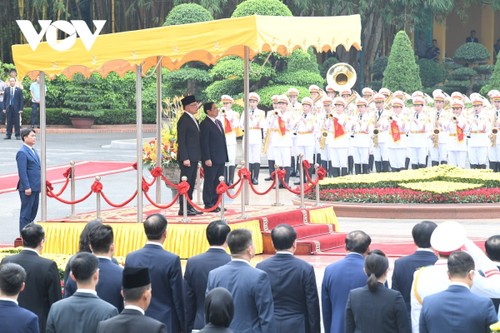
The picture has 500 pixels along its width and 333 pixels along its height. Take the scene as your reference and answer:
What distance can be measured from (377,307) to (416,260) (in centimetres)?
113

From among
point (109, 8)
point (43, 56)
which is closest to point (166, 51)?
point (43, 56)

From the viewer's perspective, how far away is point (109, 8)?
4700 cm

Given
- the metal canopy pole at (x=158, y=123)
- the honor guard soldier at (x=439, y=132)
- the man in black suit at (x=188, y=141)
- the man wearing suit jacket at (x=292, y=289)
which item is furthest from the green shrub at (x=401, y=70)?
the man wearing suit jacket at (x=292, y=289)

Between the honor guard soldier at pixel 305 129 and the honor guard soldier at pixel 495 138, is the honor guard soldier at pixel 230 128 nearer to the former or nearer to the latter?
the honor guard soldier at pixel 305 129

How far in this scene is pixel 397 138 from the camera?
87.9 ft

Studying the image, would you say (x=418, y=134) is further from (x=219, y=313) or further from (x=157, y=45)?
(x=219, y=313)

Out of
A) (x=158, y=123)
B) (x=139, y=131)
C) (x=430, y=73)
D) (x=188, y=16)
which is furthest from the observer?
(x=430, y=73)

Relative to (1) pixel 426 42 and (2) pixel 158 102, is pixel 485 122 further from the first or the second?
(1) pixel 426 42

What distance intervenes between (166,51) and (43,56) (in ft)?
5.26

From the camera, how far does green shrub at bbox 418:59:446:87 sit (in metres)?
45.0

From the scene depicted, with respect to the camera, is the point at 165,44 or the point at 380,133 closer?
the point at 165,44

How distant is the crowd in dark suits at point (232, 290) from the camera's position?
26.1 ft

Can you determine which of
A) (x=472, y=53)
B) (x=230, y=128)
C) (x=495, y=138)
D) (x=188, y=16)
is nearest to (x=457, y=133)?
(x=495, y=138)

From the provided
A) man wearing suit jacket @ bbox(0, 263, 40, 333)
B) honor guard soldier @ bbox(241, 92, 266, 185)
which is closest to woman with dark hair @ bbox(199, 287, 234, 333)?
man wearing suit jacket @ bbox(0, 263, 40, 333)
